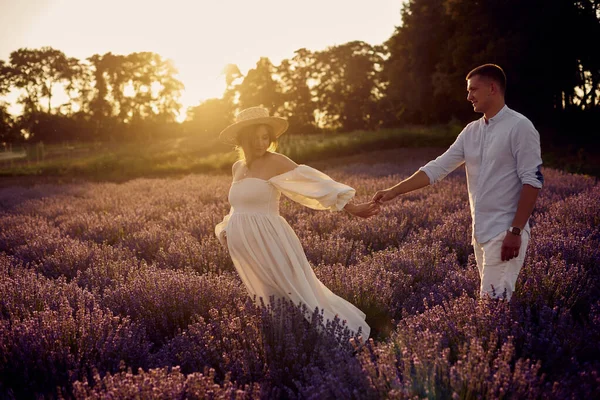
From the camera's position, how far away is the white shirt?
8.39 ft

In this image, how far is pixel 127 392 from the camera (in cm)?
186

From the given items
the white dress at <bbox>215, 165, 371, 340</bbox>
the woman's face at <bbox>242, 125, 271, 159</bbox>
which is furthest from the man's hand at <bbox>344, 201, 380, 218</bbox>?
the woman's face at <bbox>242, 125, 271, 159</bbox>

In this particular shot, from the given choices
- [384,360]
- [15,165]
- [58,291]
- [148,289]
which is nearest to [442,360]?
[384,360]

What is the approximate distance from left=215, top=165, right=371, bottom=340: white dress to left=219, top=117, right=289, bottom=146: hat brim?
1.30 feet

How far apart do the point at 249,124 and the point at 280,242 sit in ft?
2.86

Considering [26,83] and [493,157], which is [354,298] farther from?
[26,83]

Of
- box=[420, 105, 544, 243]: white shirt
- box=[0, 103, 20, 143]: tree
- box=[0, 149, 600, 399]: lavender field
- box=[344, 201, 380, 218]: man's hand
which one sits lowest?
box=[0, 149, 600, 399]: lavender field

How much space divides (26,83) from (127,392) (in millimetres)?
44063

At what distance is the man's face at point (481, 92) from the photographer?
106 inches

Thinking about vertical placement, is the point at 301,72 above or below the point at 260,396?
above

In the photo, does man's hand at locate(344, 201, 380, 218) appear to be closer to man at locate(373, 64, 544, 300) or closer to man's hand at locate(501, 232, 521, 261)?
man at locate(373, 64, 544, 300)

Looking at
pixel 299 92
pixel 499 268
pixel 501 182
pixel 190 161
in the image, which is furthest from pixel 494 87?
pixel 299 92

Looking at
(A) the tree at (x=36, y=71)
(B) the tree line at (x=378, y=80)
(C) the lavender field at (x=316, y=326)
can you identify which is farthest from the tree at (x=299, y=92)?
(C) the lavender field at (x=316, y=326)

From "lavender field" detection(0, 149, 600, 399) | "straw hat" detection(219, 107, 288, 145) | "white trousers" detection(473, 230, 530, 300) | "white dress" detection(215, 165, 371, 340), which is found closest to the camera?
"lavender field" detection(0, 149, 600, 399)
